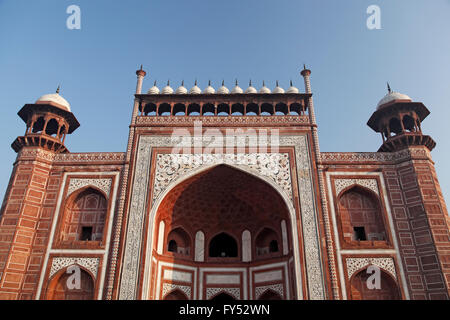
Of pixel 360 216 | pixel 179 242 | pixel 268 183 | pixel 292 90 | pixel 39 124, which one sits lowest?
pixel 179 242

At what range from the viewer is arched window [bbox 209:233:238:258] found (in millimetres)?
16125

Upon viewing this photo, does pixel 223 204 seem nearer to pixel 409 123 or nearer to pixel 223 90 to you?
pixel 223 90

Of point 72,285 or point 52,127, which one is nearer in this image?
point 72,285

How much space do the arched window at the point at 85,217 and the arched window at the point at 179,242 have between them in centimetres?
290

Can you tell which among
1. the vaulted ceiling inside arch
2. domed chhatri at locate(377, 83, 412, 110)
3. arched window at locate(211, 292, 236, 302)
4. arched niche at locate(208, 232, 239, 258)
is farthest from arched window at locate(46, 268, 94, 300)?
domed chhatri at locate(377, 83, 412, 110)

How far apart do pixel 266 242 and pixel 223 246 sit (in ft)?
6.28

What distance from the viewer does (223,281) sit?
1495 centimetres

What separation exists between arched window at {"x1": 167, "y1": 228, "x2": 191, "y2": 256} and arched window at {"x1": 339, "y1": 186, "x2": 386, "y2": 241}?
6274 mm

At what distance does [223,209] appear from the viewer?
1592 centimetres

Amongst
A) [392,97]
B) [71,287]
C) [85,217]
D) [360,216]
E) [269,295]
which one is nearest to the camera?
[71,287]

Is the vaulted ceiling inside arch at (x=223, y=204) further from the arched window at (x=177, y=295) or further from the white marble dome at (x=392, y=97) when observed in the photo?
the white marble dome at (x=392, y=97)

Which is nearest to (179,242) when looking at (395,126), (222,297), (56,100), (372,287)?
(222,297)
